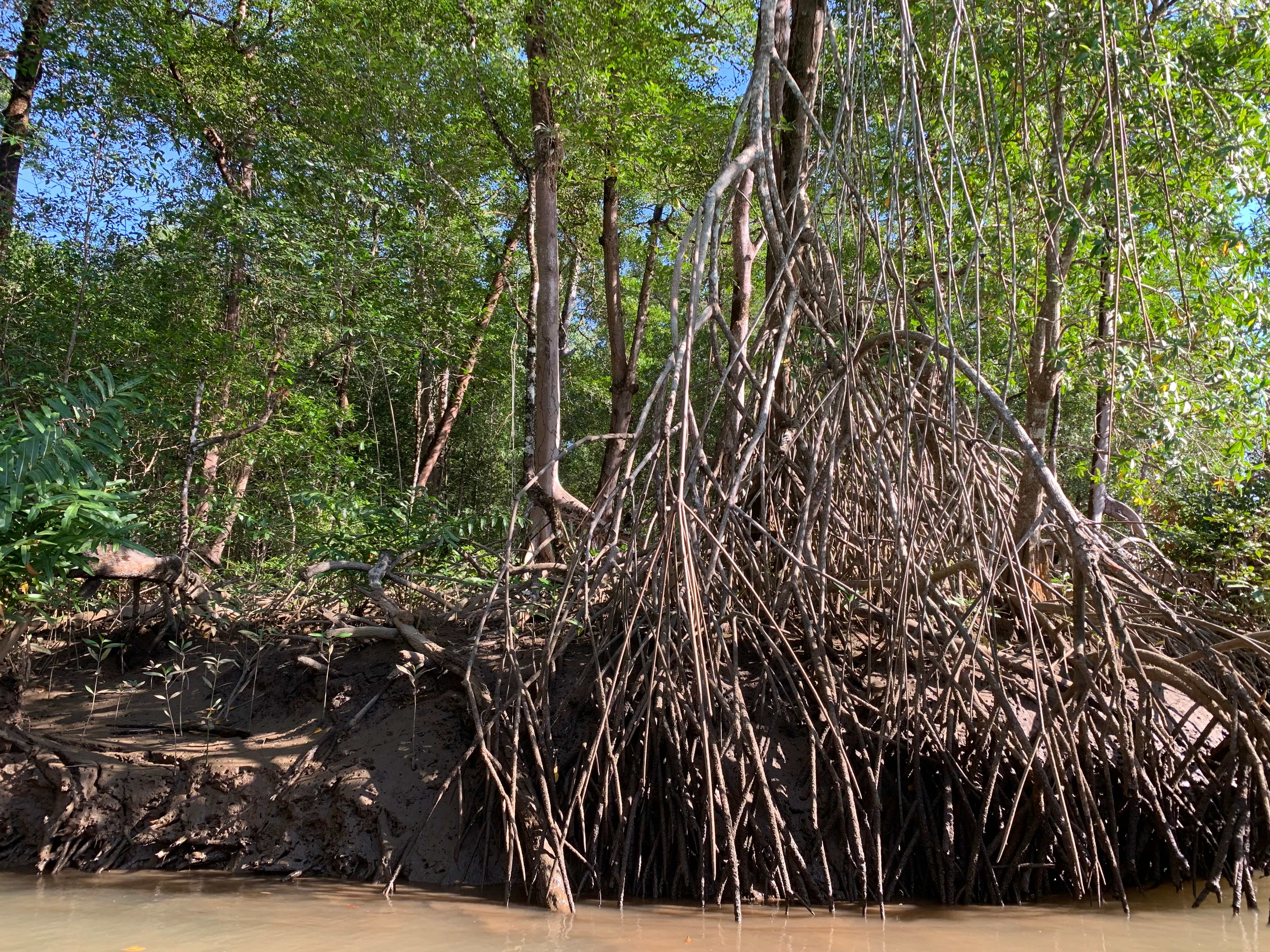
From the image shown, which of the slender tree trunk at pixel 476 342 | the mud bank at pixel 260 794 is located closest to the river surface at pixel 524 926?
the mud bank at pixel 260 794

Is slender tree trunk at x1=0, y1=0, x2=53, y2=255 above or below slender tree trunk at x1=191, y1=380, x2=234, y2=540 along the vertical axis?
above

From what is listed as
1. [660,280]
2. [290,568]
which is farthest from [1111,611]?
[660,280]

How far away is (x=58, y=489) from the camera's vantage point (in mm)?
3723

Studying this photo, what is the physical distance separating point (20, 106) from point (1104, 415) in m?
9.35

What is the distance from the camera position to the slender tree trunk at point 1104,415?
161 inches

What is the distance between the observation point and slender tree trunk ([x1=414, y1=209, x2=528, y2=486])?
10.4 meters

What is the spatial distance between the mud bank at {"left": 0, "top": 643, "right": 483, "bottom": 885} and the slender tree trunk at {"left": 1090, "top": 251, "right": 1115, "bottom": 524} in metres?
2.90

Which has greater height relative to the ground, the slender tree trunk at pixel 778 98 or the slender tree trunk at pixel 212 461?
the slender tree trunk at pixel 778 98

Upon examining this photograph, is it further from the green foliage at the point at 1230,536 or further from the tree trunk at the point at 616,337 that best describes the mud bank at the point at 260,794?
the tree trunk at the point at 616,337

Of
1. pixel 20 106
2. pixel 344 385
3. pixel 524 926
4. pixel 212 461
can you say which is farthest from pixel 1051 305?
pixel 344 385

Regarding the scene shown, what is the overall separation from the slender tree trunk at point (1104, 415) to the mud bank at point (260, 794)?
2.90 metres

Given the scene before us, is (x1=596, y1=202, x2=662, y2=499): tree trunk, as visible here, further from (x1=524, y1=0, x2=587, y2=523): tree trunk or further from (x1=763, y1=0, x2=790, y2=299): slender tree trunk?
(x1=763, y1=0, x2=790, y2=299): slender tree trunk

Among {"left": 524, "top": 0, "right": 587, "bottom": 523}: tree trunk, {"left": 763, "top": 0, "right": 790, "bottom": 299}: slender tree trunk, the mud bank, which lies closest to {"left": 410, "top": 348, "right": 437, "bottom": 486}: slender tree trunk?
{"left": 524, "top": 0, "right": 587, "bottom": 523}: tree trunk

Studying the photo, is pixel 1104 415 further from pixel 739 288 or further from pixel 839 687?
pixel 839 687
